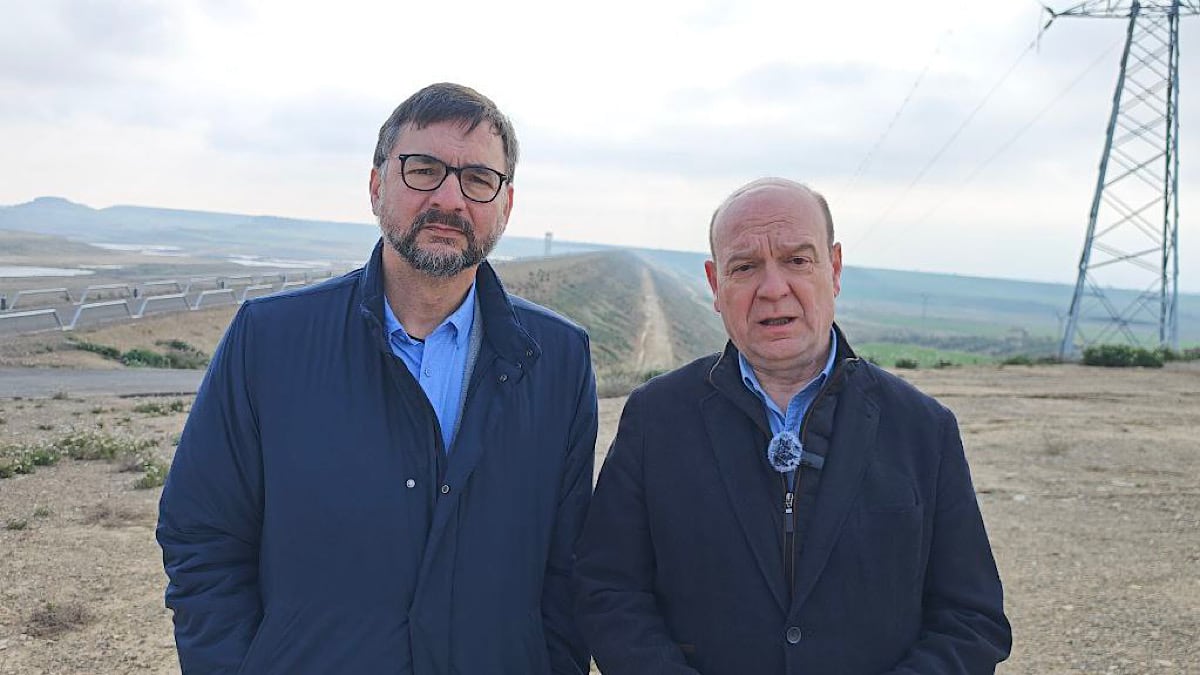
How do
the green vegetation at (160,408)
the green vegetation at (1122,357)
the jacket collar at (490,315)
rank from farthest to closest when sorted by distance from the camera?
the green vegetation at (1122,357)
the green vegetation at (160,408)
the jacket collar at (490,315)

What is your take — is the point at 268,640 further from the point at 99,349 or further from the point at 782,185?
the point at 99,349

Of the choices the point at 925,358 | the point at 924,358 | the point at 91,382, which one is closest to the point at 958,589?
the point at 91,382

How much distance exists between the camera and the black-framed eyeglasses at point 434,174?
2521 mm

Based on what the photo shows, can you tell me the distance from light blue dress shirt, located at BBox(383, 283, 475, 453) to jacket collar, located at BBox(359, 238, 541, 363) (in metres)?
0.05

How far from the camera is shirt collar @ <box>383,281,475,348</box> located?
99.5 inches

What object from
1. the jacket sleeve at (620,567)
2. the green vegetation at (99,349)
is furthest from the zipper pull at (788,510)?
the green vegetation at (99,349)

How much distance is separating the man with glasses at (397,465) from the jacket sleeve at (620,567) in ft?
0.53

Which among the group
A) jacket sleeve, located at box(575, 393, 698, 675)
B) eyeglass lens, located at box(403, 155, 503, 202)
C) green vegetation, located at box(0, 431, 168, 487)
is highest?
eyeglass lens, located at box(403, 155, 503, 202)

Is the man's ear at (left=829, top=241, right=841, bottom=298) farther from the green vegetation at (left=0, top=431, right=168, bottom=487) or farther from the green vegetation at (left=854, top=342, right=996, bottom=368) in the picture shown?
the green vegetation at (left=854, top=342, right=996, bottom=368)

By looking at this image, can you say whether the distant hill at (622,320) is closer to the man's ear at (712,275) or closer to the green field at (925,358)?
the green field at (925,358)

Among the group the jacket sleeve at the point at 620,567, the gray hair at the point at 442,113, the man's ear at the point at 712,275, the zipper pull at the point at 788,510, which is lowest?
the jacket sleeve at the point at 620,567

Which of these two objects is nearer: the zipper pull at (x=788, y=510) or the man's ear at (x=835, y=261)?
the zipper pull at (x=788, y=510)

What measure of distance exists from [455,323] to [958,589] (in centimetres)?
156

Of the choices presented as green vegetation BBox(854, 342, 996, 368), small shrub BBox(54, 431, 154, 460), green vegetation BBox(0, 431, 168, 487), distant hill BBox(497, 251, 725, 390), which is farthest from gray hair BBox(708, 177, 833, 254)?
distant hill BBox(497, 251, 725, 390)
